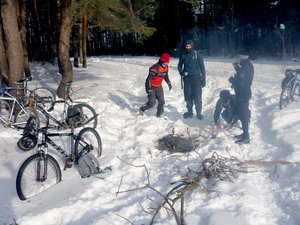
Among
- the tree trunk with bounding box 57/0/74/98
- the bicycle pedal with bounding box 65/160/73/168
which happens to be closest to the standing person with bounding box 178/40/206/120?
the bicycle pedal with bounding box 65/160/73/168

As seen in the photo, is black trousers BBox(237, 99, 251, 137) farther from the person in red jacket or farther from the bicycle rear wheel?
the person in red jacket

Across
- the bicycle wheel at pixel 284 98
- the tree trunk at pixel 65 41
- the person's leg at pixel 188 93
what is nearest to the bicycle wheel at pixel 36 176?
the person's leg at pixel 188 93

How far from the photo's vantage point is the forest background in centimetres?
830

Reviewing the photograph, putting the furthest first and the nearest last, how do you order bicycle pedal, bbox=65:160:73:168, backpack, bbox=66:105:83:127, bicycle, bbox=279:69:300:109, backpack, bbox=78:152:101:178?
1. bicycle, bbox=279:69:300:109
2. backpack, bbox=66:105:83:127
3. bicycle pedal, bbox=65:160:73:168
4. backpack, bbox=78:152:101:178

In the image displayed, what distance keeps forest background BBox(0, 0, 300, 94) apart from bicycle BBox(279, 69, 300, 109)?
11.7ft

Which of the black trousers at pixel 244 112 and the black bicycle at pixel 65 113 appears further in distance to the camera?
the black bicycle at pixel 65 113

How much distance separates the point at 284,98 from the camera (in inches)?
316

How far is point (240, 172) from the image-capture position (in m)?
4.60

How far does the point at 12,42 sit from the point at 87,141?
445cm

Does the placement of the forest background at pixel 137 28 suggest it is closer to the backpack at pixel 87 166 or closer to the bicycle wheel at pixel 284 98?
the bicycle wheel at pixel 284 98

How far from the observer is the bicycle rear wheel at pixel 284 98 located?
777cm

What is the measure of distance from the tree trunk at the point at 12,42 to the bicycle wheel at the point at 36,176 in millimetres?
4715

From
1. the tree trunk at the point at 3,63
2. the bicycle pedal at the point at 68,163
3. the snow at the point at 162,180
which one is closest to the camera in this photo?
the snow at the point at 162,180

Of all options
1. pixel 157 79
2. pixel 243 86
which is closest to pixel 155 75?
pixel 157 79
